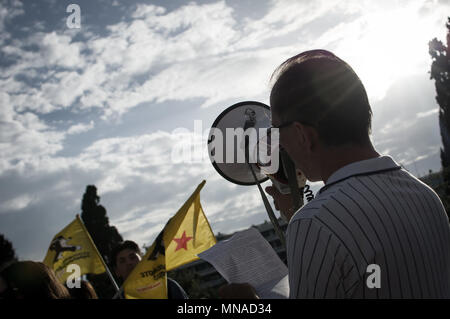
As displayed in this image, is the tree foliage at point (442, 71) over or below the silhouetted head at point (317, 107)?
over

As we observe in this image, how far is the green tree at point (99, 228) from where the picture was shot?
30.8m

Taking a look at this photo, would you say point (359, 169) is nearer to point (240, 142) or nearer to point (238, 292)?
point (238, 292)

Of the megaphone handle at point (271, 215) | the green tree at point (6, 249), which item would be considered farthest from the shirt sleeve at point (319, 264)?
the green tree at point (6, 249)

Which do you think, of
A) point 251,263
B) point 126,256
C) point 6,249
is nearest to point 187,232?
point 126,256

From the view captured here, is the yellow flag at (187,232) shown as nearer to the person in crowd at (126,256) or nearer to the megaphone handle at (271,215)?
the person in crowd at (126,256)

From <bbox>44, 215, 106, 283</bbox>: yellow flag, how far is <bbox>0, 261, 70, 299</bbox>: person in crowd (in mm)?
6155

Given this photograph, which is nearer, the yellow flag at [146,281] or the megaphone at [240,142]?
the megaphone at [240,142]

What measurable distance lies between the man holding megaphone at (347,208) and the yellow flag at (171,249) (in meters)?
4.66

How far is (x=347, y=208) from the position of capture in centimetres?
110

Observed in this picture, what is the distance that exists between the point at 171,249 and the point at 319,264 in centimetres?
587

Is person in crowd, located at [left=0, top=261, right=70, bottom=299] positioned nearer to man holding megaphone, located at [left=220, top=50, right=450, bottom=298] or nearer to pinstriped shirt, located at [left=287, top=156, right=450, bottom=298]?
man holding megaphone, located at [left=220, top=50, right=450, bottom=298]

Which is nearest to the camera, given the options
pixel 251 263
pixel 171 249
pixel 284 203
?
pixel 251 263

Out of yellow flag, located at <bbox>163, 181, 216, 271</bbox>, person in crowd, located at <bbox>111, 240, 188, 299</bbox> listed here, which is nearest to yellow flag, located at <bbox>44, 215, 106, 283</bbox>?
yellow flag, located at <bbox>163, 181, 216, 271</bbox>
